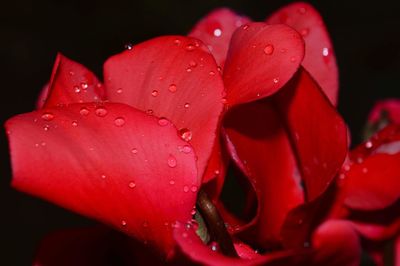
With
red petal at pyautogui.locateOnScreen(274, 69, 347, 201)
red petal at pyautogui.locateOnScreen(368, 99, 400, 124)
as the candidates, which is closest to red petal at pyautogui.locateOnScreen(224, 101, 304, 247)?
red petal at pyautogui.locateOnScreen(274, 69, 347, 201)

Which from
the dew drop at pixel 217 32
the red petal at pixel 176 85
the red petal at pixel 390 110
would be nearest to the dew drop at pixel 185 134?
the red petal at pixel 176 85

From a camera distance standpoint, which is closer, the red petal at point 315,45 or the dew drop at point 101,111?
the dew drop at point 101,111

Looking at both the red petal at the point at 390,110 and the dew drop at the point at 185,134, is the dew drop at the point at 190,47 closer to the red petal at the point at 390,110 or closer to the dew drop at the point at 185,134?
the dew drop at the point at 185,134

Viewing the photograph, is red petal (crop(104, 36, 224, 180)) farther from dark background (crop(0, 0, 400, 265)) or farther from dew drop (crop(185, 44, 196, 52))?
dark background (crop(0, 0, 400, 265))

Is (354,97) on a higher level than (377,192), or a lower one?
lower

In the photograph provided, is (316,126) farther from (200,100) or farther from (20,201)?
(20,201)

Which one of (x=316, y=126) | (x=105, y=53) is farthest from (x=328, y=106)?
(x=105, y=53)
